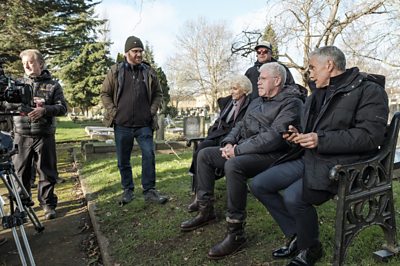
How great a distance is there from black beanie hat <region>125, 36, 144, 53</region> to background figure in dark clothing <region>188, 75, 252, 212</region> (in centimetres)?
125

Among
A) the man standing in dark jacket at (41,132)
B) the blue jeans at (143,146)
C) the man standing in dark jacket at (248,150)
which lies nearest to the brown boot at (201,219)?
the man standing in dark jacket at (248,150)

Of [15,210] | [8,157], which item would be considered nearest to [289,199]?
[15,210]

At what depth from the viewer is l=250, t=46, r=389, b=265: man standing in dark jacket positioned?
232 cm

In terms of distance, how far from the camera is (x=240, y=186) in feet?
9.47

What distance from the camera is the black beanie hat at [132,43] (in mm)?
4316

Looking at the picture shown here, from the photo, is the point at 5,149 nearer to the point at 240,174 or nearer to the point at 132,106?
the point at 132,106

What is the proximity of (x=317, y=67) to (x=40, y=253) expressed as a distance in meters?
3.15

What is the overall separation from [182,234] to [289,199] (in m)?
1.28

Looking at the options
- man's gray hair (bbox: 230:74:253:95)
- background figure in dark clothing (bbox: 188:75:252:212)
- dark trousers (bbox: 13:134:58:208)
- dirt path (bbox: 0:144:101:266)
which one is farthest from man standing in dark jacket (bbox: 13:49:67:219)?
man's gray hair (bbox: 230:74:253:95)

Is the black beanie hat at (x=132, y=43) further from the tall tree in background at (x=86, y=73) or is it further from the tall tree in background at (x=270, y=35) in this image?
the tall tree in background at (x=86, y=73)

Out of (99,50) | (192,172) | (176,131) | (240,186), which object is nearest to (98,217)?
(192,172)

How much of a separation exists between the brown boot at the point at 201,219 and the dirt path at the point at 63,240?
0.91 metres

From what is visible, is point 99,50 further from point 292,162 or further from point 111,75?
point 292,162

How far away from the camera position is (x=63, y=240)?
12.8 feet
